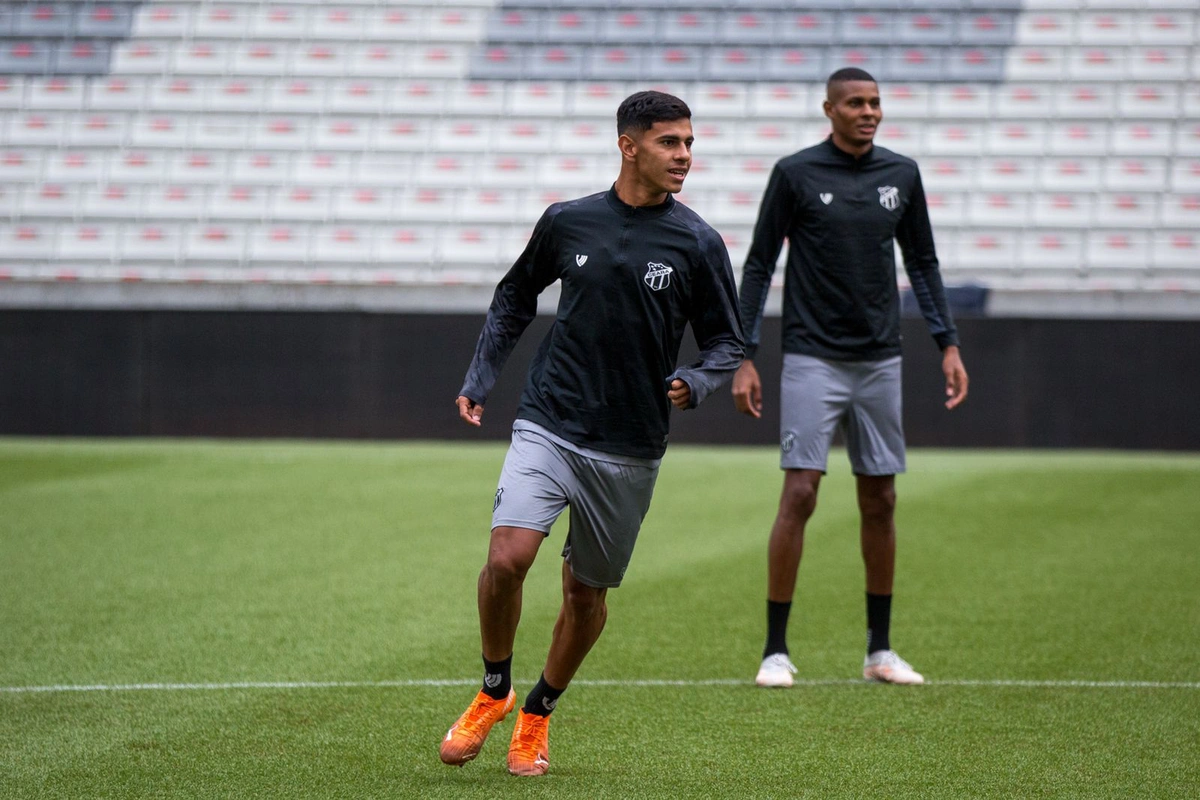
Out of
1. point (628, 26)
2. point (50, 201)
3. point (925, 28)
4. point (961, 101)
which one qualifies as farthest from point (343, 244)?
point (925, 28)

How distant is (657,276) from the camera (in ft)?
12.1

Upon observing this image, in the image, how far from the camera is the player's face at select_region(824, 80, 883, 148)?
487cm

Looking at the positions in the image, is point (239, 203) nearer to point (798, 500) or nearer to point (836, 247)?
point (836, 247)

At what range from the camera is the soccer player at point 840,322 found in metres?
4.89

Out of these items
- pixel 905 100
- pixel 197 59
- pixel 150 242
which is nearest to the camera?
pixel 150 242

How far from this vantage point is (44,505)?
8719 mm

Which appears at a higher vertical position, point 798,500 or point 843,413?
point 843,413

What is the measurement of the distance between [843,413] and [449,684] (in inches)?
64.8

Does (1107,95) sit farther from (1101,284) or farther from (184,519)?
(184,519)

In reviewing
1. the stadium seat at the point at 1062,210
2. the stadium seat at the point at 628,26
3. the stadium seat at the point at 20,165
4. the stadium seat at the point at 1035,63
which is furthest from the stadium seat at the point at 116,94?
the stadium seat at the point at 1062,210

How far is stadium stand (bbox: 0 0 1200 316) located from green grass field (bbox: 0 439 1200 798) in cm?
548

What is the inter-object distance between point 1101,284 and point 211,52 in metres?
10.5

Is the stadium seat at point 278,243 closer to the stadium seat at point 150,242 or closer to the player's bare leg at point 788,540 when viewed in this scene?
the stadium seat at point 150,242

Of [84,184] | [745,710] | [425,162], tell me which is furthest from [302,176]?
[745,710]
